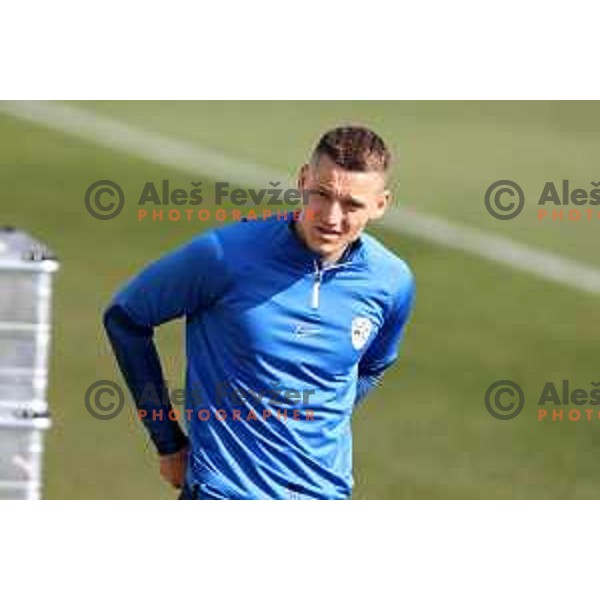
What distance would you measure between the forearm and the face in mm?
664

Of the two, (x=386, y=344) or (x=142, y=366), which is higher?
(x=386, y=344)

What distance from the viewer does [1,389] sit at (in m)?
7.55

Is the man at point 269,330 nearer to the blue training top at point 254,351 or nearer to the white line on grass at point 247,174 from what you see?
the blue training top at point 254,351

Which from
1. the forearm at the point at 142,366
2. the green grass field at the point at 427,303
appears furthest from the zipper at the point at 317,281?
the green grass field at the point at 427,303

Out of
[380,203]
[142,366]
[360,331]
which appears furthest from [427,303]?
[142,366]

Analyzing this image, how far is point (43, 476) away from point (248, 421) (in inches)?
98.8

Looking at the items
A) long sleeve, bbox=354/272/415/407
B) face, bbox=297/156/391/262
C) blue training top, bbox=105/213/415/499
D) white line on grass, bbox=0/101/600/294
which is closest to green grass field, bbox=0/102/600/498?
white line on grass, bbox=0/101/600/294

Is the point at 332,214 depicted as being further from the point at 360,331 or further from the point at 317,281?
the point at 360,331

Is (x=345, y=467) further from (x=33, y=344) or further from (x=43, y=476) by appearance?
(x=43, y=476)

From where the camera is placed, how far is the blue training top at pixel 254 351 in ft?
22.1

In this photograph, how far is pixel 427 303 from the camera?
10.7 meters

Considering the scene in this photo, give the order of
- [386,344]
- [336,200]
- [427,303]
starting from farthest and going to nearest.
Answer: [427,303] < [386,344] < [336,200]

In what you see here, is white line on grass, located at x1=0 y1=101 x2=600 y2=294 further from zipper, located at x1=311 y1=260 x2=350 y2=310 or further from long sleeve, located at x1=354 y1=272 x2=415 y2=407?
zipper, located at x1=311 y1=260 x2=350 y2=310

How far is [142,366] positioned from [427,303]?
161 inches
